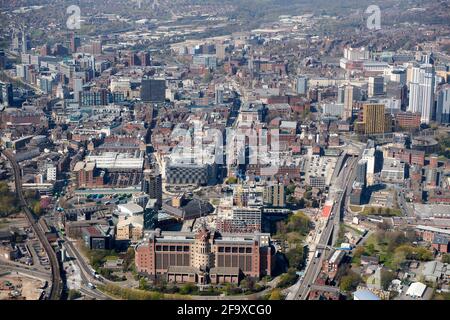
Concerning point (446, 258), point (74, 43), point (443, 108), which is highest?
point (74, 43)

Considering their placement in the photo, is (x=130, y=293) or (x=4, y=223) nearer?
(x=130, y=293)

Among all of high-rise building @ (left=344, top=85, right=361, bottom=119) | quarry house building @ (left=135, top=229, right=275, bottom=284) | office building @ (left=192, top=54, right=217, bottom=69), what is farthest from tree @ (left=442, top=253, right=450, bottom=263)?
office building @ (left=192, top=54, right=217, bottom=69)

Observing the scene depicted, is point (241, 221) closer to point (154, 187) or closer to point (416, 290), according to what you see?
point (154, 187)

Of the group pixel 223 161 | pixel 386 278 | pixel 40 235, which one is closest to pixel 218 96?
pixel 223 161

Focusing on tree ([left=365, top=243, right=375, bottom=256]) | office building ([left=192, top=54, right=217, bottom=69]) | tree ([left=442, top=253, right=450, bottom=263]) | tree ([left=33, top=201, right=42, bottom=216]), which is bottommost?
tree ([left=442, top=253, right=450, bottom=263])

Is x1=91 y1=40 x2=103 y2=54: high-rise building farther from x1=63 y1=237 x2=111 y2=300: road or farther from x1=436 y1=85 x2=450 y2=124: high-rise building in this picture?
x1=63 y1=237 x2=111 y2=300: road

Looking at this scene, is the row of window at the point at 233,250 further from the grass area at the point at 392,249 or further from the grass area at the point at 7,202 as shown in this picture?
the grass area at the point at 7,202

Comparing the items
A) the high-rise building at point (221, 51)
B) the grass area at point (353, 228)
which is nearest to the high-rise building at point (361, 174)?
the grass area at point (353, 228)
